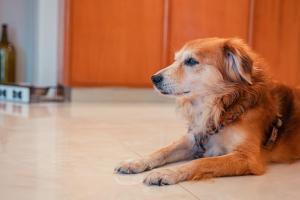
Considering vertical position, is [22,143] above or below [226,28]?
below

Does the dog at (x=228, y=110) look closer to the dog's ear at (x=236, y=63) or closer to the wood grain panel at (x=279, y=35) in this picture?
the dog's ear at (x=236, y=63)

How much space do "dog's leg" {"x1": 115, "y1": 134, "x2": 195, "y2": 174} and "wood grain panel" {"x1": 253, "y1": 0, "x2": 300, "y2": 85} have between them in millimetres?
2460

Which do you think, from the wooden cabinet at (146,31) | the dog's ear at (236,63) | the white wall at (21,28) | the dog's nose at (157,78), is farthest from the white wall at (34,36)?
the dog's ear at (236,63)

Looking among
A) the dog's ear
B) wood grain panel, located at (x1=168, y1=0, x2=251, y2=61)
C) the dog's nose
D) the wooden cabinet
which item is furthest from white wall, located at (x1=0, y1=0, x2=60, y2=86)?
the dog's ear

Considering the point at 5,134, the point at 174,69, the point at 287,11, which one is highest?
the point at 287,11

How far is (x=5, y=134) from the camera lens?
224cm

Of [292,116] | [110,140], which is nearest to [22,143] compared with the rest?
[110,140]

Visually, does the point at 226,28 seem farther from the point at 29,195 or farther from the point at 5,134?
the point at 29,195

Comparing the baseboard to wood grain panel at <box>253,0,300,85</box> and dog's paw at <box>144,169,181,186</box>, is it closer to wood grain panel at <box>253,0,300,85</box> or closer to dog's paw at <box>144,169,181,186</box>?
wood grain panel at <box>253,0,300,85</box>

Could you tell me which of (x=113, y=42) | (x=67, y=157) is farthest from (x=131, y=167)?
(x=113, y=42)

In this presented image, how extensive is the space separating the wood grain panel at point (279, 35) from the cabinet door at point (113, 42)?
890mm

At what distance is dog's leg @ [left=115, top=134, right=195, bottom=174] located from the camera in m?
1.60

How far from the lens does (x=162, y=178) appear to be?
144 centimetres

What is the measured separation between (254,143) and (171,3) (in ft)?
7.80
